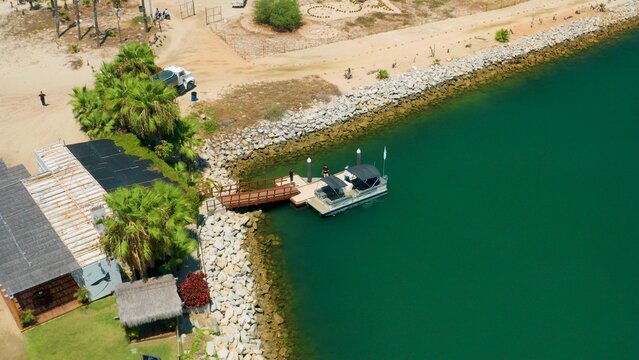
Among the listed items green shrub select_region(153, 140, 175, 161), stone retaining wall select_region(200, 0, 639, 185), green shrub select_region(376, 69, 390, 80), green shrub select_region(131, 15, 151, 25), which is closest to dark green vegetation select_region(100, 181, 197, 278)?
green shrub select_region(153, 140, 175, 161)

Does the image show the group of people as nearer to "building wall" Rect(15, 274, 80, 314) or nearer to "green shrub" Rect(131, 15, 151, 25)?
"green shrub" Rect(131, 15, 151, 25)

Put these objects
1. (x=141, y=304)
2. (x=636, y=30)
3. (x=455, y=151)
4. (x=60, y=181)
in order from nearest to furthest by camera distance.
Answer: (x=141, y=304), (x=60, y=181), (x=455, y=151), (x=636, y=30)

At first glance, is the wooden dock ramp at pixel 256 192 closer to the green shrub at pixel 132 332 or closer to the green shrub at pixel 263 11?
the green shrub at pixel 132 332

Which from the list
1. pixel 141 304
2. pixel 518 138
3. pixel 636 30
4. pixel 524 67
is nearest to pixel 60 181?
pixel 141 304

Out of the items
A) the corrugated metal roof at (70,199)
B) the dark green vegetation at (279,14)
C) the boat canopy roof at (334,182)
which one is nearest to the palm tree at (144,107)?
the corrugated metal roof at (70,199)

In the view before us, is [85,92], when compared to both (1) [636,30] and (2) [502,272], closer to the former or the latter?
(2) [502,272]

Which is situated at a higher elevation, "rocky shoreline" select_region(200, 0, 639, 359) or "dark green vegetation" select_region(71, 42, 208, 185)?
"dark green vegetation" select_region(71, 42, 208, 185)
